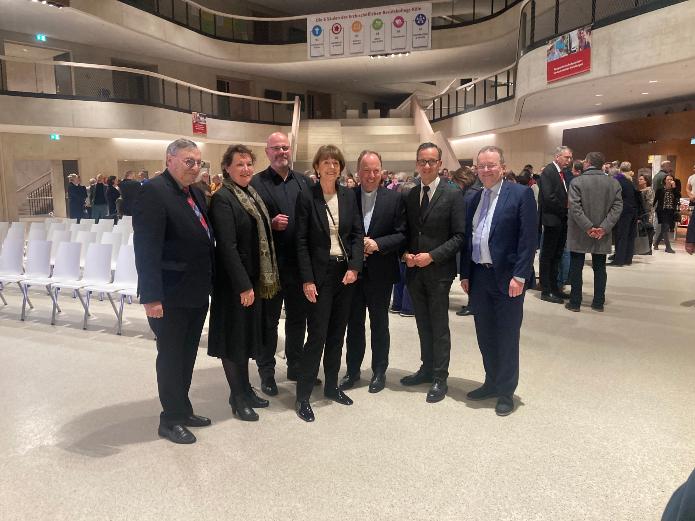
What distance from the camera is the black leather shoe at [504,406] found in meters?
3.25

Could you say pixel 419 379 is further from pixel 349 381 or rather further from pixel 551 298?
pixel 551 298

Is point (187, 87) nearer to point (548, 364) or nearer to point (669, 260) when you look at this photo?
point (669, 260)

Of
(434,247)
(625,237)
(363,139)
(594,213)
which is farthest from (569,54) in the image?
(363,139)

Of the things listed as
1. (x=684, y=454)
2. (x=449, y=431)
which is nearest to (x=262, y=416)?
(x=449, y=431)

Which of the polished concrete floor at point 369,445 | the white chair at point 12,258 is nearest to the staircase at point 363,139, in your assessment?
the white chair at point 12,258

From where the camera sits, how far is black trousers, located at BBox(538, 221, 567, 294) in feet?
20.3

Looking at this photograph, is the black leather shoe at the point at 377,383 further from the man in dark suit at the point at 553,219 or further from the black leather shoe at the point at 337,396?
the man in dark suit at the point at 553,219

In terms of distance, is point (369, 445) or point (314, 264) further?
point (314, 264)

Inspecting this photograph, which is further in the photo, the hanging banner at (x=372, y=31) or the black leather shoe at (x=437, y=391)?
the hanging banner at (x=372, y=31)

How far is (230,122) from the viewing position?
17.3 meters

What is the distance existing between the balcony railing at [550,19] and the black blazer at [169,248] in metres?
7.74

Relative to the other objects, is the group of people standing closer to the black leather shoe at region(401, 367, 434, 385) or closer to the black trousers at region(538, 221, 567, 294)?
the black leather shoe at region(401, 367, 434, 385)

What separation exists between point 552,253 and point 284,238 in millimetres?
4008

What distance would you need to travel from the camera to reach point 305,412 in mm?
3225
